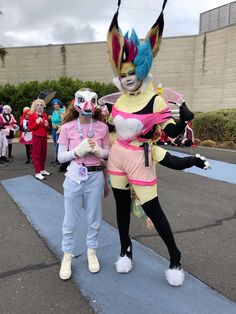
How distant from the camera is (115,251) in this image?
3484 millimetres

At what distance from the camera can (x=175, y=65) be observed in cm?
2298

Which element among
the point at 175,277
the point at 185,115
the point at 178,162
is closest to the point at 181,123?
the point at 185,115

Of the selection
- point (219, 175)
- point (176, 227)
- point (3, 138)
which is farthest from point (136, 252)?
point (3, 138)

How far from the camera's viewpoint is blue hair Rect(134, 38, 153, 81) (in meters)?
2.71

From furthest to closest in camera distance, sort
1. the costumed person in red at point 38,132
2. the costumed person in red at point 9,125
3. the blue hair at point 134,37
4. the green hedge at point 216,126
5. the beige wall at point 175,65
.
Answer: the beige wall at point 175,65
the green hedge at point 216,126
the costumed person in red at point 9,125
the costumed person in red at point 38,132
the blue hair at point 134,37

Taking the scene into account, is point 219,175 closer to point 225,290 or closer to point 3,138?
point 225,290

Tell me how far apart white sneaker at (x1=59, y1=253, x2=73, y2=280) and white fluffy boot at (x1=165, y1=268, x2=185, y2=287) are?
91 cm

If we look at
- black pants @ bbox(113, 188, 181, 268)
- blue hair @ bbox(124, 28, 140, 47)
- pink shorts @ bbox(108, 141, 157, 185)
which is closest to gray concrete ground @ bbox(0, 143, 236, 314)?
black pants @ bbox(113, 188, 181, 268)

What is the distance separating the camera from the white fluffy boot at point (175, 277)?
277 centimetres

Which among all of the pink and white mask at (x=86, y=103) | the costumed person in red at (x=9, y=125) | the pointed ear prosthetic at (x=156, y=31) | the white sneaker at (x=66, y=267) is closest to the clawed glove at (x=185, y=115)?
the pointed ear prosthetic at (x=156, y=31)

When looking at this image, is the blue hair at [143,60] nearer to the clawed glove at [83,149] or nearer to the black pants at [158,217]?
the clawed glove at [83,149]

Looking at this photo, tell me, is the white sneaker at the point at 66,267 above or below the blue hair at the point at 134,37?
below

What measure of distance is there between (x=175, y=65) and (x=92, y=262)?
71.4ft

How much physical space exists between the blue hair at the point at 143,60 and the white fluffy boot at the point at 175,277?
1.73 metres
